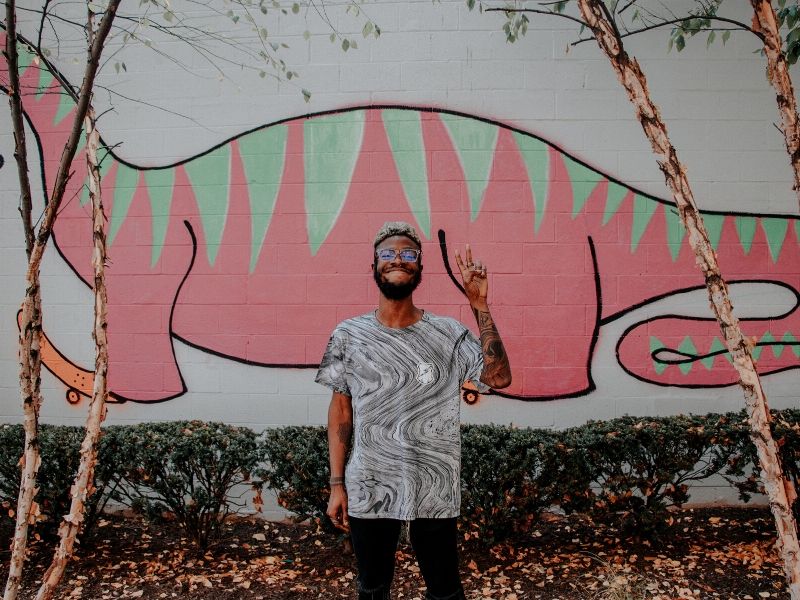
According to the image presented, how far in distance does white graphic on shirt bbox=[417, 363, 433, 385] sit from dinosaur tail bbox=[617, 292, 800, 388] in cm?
237

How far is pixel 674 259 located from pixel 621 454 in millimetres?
1390

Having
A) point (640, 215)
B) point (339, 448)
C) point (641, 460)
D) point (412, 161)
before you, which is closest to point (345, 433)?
point (339, 448)

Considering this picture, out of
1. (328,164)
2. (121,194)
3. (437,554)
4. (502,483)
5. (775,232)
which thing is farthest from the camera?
(121,194)

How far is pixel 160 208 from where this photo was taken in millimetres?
4477

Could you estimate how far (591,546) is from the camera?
3756mm

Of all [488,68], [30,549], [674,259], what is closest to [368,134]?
[488,68]

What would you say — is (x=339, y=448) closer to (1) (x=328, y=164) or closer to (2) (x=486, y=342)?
(2) (x=486, y=342)

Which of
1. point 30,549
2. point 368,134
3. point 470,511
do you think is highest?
point 368,134

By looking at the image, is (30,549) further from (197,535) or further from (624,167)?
(624,167)

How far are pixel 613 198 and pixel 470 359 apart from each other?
7.75 feet

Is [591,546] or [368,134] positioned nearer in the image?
[591,546]

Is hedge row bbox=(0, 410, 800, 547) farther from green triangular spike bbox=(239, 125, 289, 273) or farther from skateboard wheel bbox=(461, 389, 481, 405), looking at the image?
green triangular spike bbox=(239, 125, 289, 273)

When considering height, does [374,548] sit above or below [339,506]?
below

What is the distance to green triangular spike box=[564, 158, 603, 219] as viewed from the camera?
14.1 feet
